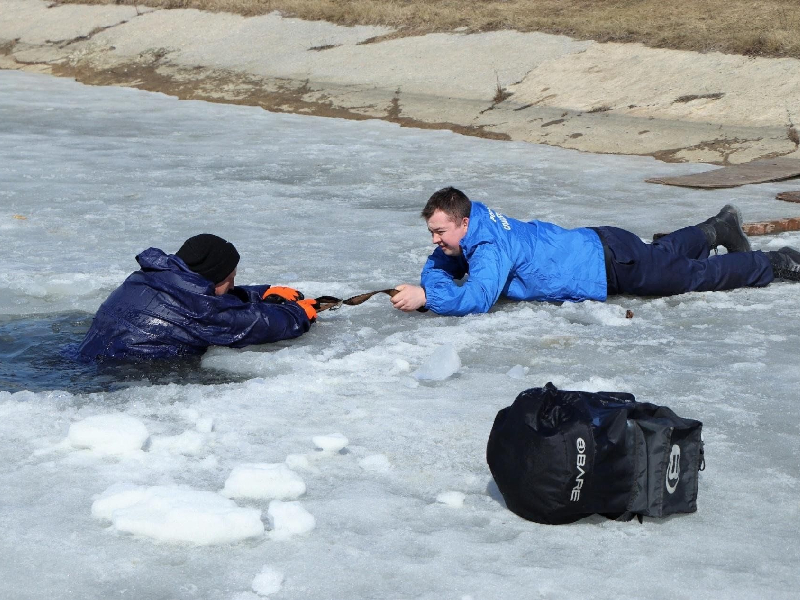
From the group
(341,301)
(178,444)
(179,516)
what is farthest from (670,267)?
(179,516)

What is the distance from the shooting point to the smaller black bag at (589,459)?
3.49 meters

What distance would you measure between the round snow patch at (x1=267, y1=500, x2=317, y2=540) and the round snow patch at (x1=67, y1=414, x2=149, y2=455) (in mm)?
774

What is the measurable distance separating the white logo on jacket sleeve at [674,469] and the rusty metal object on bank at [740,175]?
608 centimetres

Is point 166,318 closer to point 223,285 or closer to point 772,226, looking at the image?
point 223,285

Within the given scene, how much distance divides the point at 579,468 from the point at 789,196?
6029 millimetres

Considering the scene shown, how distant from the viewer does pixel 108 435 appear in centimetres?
419

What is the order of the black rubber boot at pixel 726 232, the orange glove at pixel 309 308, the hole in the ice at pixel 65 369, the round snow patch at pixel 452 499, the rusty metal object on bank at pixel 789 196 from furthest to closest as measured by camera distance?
the rusty metal object on bank at pixel 789 196 < the black rubber boot at pixel 726 232 < the orange glove at pixel 309 308 < the hole in the ice at pixel 65 369 < the round snow patch at pixel 452 499

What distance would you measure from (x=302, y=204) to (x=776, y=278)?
3.95 metres

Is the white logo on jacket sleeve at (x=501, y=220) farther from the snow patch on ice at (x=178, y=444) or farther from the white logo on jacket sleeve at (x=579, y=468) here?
the white logo on jacket sleeve at (x=579, y=468)

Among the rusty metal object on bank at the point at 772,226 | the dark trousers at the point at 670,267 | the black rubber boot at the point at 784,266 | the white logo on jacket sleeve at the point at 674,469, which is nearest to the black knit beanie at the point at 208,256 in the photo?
the dark trousers at the point at 670,267

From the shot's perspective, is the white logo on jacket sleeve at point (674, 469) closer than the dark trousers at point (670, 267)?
Yes

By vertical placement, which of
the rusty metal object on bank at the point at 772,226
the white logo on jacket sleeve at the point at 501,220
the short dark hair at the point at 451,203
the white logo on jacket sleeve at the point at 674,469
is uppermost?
the short dark hair at the point at 451,203

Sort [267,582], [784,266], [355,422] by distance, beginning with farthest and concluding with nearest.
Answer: [784,266], [355,422], [267,582]

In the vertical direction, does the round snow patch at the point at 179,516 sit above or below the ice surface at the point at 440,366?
below
